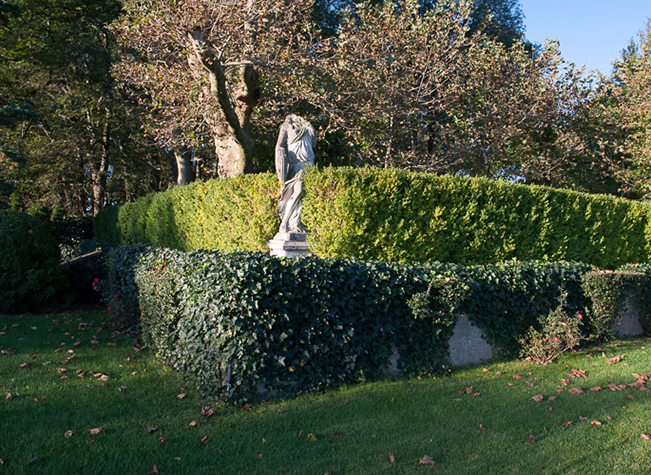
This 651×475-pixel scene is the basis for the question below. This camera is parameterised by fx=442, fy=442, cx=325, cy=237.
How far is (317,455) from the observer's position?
3.68 meters

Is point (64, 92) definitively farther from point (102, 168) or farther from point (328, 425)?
point (328, 425)

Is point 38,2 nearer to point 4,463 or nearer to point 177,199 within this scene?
point 177,199

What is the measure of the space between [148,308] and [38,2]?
16573 millimetres

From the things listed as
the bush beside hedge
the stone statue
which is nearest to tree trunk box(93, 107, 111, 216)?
the stone statue

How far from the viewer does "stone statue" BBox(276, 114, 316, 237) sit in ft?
25.3

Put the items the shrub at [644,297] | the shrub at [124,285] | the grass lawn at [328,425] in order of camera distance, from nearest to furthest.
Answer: the grass lawn at [328,425]
the shrub at [124,285]
the shrub at [644,297]

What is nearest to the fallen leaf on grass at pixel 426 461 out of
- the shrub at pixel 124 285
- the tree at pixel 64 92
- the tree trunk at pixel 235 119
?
the shrub at pixel 124 285

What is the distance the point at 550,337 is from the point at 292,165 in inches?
196

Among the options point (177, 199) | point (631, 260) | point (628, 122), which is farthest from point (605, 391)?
point (628, 122)

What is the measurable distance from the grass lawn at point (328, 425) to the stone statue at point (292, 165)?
321 centimetres

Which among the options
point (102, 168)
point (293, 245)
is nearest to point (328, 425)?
point (293, 245)

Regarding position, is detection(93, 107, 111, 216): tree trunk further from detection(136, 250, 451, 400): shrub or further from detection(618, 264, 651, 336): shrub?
detection(618, 264, 651, 336): shrub

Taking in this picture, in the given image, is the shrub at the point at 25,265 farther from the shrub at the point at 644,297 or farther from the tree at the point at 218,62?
the shrub at the point at 644,297

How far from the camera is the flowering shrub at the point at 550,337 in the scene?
20.7 feet
